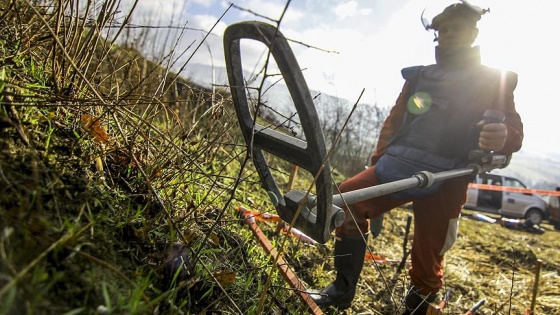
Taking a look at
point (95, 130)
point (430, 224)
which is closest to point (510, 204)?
point (430, 224)

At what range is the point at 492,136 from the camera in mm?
2076

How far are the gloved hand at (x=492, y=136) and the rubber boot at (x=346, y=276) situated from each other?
1060 mm

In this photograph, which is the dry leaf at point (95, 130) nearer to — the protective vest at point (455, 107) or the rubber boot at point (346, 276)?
the rubber boot at point (346, 276)

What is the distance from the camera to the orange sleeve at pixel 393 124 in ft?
8.77

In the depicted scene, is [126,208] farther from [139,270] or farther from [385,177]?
[385,177]

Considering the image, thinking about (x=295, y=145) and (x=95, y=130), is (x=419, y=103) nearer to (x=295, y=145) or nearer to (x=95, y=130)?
(x=295, y=145)

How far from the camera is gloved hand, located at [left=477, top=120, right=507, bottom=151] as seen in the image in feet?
6.79

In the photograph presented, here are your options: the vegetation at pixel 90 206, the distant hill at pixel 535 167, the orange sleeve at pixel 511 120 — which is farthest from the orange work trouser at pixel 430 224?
the distant hill at pixel 535 167

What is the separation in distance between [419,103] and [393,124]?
11.5 inches

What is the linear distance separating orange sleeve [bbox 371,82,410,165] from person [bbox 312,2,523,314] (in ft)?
0.07

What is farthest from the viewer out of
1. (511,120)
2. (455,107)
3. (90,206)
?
(455,107)

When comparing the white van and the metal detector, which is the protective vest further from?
the white van

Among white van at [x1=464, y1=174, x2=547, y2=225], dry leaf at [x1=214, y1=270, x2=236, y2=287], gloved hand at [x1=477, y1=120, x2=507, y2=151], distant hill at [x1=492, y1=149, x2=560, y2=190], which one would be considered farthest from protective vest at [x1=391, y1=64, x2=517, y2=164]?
distant hill at [x1=492, y1=149, x2=560, y2=190]

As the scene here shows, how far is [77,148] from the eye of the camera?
1172 mm
